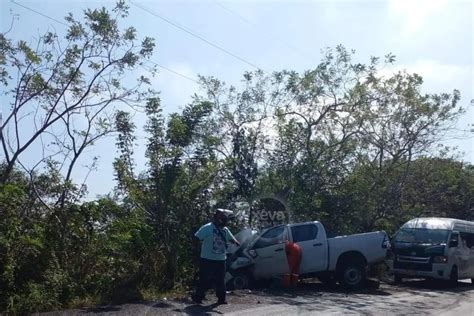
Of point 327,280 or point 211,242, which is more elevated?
point 211,242

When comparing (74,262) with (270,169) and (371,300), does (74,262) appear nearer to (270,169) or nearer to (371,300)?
(371,300)

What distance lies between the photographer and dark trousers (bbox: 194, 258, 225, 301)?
40.3ft

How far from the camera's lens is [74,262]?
1299 centimetres

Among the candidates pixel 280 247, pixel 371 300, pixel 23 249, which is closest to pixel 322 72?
pixel 280 247

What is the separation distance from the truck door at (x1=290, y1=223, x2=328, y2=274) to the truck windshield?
4.75 m

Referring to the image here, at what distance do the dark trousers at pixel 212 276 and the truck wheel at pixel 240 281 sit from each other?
3.35 metres

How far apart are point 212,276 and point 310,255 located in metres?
5.49

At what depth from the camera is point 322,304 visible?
1369cm

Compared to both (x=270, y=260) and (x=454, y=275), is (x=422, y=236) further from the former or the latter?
(x=270, y=260)

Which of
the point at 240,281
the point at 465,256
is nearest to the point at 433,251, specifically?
the point at 465,256

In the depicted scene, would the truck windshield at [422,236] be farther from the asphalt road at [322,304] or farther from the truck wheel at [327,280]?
the truck wheel at [327,280]

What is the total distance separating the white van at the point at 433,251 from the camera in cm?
1984

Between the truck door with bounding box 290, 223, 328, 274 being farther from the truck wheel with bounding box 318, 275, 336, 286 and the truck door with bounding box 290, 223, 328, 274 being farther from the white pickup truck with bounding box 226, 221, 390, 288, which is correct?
the truck wheel with bounding box 318, 275, 336, 286

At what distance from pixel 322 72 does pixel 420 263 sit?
7324 mm
